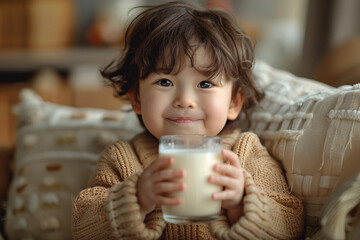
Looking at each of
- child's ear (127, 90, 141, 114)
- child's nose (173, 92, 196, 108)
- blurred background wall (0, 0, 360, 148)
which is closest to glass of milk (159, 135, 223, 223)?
child's nose (173, 92, 196, 108)

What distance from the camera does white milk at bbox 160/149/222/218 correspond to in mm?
964

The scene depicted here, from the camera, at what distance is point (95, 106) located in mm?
3363

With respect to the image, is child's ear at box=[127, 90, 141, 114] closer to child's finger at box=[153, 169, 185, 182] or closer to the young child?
the young child

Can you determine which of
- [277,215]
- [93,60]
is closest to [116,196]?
[277,215]

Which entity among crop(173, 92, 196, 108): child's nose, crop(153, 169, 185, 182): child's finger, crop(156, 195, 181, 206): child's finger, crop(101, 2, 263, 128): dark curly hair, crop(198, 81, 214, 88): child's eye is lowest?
crop(156, 195, 181, 206): child's finger

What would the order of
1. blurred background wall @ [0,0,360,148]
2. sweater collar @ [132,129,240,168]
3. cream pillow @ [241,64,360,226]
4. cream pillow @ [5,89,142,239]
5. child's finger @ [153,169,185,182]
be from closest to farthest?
1. child's finger @ [153,169,185,182]
2. cream pillow @ [241,64,360,226]
3. sweater collar @ [132,129,240,168]
4. cream pillow @ [5,89,142,239]
5. blurred background wall @ [0,0,360,148]

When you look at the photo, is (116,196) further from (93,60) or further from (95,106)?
(93,60)

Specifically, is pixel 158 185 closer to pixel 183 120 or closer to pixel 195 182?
pixel 195 182

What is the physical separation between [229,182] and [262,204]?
4.1 inches

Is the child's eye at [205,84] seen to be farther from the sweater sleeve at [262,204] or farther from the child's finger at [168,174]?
the child's finger at [168,174]

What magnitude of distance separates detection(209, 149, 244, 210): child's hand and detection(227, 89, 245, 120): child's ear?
0.31m

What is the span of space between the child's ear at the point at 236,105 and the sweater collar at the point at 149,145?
42 mm

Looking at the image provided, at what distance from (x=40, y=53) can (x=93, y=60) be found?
40 cm

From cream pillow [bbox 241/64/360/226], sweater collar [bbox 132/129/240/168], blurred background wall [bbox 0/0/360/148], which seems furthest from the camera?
blurred background wall [bbox 0/0/360/148]
